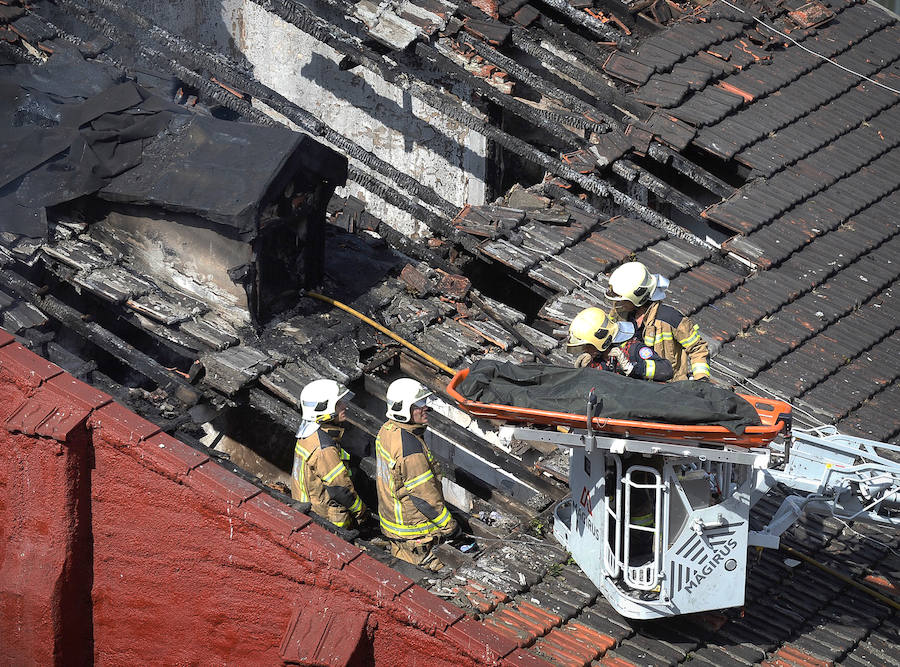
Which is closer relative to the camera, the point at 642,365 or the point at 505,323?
the point at 642,365

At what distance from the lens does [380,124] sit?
1650 cm

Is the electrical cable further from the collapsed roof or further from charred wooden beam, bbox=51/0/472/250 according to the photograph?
charred wooden beam, bbox=51/0/472/250

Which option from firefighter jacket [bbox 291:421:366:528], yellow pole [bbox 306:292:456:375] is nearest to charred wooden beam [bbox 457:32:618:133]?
yellow pole [bbox 306:292:456:375]

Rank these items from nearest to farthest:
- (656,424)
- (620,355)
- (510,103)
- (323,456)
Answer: (656,424), (620,355), (323,456), (510,103)

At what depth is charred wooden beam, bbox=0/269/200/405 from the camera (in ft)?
33.4

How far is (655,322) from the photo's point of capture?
952cm

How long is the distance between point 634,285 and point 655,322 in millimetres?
438

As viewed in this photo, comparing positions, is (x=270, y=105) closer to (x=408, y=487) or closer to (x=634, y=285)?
(x=408, y=487)

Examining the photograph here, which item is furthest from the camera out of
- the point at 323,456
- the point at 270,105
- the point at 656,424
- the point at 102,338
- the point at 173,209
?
the point at 270,105

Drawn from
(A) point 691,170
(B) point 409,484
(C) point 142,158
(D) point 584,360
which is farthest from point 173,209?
(A) point 691,170

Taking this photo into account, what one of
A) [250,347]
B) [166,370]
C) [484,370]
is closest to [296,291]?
[250,347]

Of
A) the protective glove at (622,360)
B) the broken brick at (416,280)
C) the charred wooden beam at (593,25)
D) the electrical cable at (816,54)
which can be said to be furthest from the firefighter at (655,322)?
the electrical cable at (816,54)

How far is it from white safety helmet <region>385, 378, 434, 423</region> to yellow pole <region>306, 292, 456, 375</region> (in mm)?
1344

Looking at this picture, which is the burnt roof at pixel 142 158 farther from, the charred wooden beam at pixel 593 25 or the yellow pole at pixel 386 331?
the charred wooden beam at pixel 593 25
